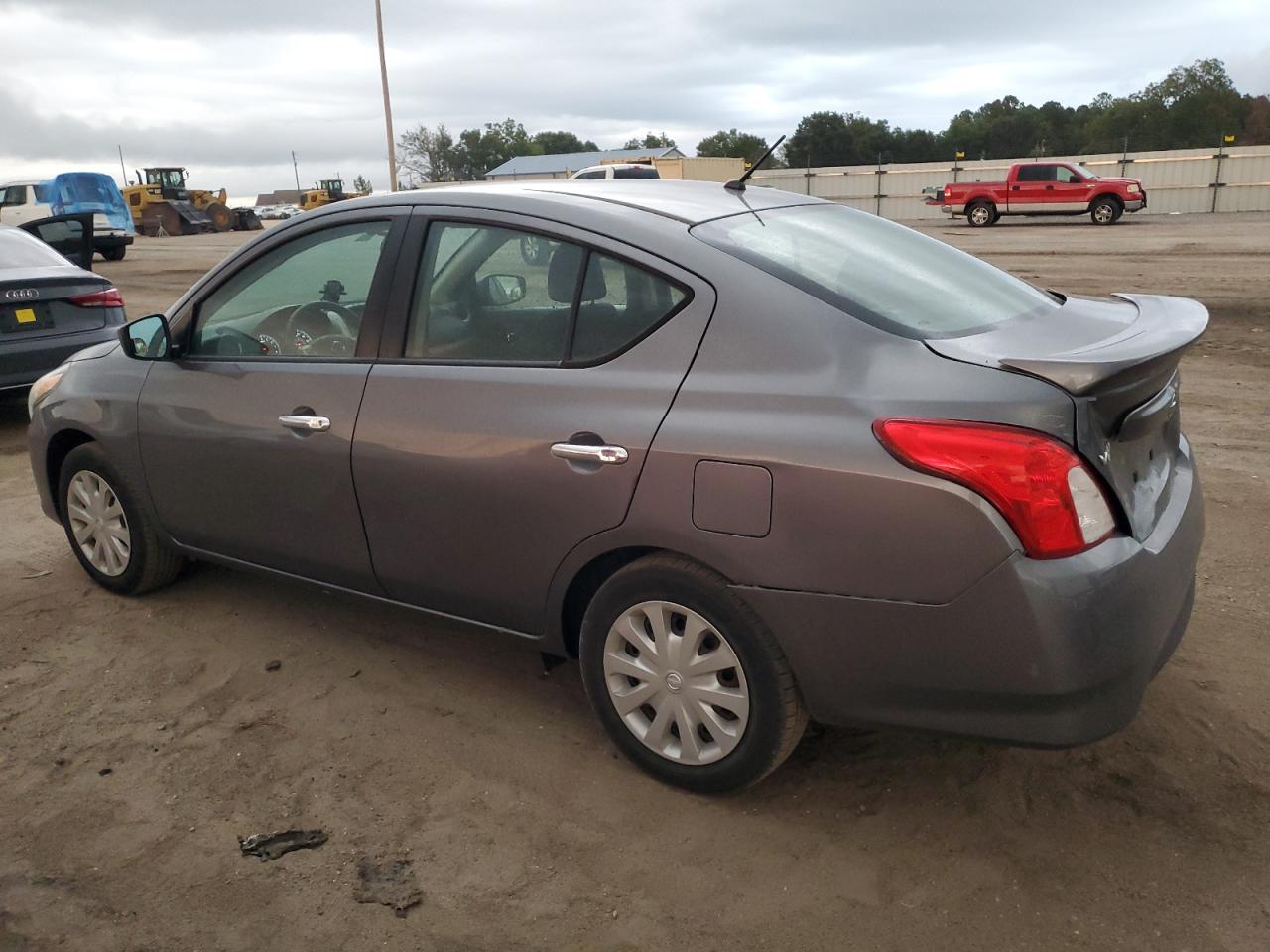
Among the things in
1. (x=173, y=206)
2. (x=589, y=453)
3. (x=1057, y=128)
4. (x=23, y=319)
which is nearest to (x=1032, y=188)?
(x=23, y=319)

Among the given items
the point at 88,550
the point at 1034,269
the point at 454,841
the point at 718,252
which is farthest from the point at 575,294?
the point at 1034,269

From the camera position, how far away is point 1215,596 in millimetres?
4234

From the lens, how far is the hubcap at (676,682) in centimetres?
289

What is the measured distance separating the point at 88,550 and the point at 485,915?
2974 mm

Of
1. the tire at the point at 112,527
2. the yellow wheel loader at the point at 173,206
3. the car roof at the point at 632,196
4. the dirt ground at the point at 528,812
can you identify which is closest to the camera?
the dirt ground at the point at 528,812

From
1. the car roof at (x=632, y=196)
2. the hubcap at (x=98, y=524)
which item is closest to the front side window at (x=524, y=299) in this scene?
the car roof at (x=632, y=196)

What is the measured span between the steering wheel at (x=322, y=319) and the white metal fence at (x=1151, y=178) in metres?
28.8

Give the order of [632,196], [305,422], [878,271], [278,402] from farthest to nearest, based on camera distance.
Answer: [278,402], [305,422], [632,196], [878,271]

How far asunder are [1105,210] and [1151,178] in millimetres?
10294

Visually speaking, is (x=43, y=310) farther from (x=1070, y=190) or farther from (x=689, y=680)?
(x=1070, y=190)

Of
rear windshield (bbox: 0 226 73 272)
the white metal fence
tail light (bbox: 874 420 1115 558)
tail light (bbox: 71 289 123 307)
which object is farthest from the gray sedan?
the white metal fence

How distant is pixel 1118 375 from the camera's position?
8.23 ft

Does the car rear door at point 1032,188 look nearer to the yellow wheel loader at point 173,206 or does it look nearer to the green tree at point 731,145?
the yellow wheel loader at point 173,206

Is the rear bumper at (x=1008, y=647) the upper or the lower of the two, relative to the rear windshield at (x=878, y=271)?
lower
